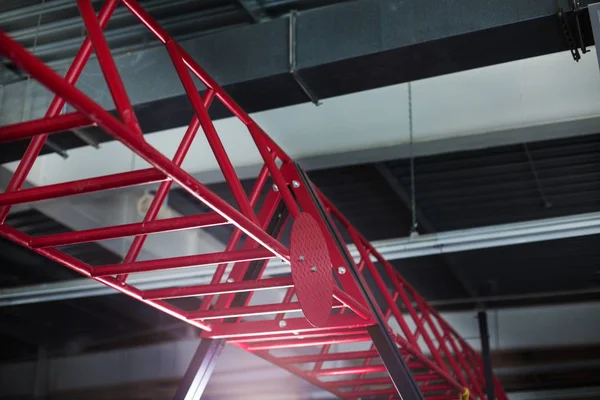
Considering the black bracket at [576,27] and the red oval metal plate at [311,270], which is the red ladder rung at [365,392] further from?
the black bracket at [576,27]

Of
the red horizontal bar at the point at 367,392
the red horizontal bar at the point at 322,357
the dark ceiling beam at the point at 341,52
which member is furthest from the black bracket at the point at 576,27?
the red horizontal bar at the point at 367,392

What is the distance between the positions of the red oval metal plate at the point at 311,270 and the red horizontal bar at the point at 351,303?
0.16 metres

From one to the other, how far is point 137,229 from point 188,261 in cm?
56

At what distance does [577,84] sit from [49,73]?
7123 mm

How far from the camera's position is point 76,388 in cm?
1608

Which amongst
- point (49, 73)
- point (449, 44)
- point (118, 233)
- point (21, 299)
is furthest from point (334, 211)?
point (21, 299)

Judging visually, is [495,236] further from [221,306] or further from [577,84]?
[221,306]

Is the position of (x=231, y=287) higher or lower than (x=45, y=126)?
higher

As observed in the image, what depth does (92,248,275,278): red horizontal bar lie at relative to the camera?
5.10 metres

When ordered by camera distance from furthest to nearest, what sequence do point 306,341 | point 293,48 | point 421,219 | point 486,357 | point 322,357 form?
point 486,357
point 421,219
point 322,357
point 306,341
point 293,48

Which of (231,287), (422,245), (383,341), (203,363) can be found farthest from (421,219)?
(231,287)

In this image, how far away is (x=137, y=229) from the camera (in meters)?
4.91

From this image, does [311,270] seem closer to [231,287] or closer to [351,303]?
[231,287]

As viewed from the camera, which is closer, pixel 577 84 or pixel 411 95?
pixel 577 84
